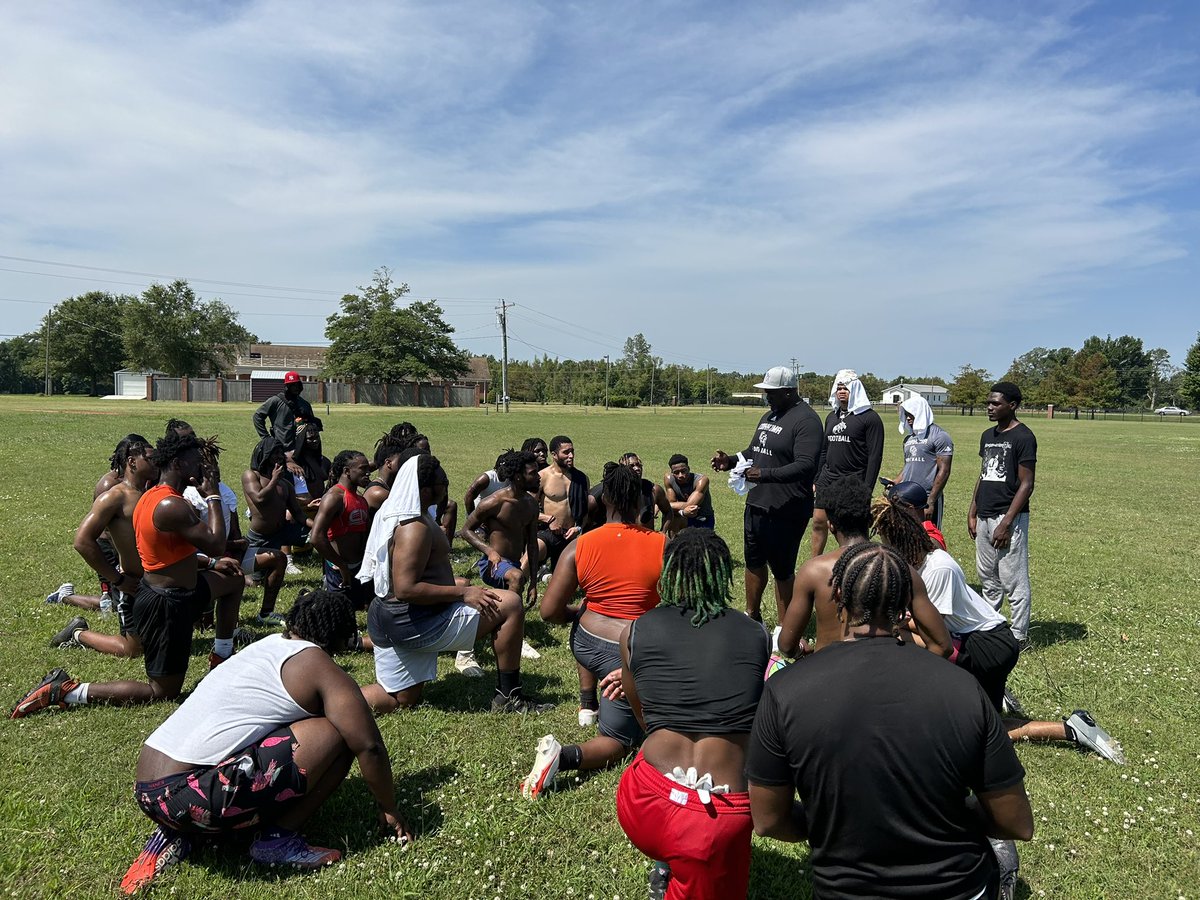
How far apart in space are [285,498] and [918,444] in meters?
6.93

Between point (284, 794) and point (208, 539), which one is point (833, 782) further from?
point (208, 539)

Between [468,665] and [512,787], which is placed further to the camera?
[468,665]

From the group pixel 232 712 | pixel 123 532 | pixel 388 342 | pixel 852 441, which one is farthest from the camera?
pixel 388 342

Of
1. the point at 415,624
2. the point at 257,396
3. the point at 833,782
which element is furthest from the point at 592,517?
the point at 257,396

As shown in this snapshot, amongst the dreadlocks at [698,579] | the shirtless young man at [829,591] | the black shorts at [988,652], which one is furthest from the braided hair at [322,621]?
the black shorts at [988,652]

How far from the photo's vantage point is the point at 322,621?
3996 mm

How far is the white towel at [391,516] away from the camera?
5.03 meters

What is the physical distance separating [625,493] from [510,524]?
3.13 metres

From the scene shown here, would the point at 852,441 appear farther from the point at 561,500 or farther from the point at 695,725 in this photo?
the point at 695,725

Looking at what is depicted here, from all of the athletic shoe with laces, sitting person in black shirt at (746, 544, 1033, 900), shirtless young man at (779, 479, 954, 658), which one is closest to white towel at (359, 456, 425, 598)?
the athletic shoe with laces

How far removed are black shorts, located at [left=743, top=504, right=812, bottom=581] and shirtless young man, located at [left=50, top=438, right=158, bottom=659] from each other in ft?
16.3

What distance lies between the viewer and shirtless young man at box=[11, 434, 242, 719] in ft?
17.0

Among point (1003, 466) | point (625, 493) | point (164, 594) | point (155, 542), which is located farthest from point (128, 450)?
point (1003, 466)

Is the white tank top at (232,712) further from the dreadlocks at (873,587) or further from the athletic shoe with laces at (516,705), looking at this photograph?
the dreadlocks at (873,587)
